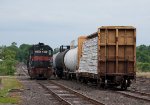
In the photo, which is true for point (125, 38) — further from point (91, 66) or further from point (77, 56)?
point (77, 56)

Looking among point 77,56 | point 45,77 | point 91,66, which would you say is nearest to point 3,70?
point 45,77

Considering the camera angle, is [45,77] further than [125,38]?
Yes

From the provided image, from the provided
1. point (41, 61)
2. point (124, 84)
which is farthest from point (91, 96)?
point (41, 61)

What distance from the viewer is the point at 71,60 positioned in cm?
3900

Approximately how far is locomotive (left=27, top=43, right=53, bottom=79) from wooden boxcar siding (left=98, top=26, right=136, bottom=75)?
1866 cm

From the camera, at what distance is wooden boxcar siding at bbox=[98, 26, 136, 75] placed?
86.9 feet

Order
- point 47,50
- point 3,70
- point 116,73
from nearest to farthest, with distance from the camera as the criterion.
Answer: point 116,73 < point 47,50 < point 3,70

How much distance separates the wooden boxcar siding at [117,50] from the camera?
2648 cm

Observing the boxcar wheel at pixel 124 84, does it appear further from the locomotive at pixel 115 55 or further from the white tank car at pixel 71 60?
the white tank car at pixel 71 60

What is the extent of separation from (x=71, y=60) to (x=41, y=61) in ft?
21.6

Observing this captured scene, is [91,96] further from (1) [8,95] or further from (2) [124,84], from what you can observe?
(2) [124,84]

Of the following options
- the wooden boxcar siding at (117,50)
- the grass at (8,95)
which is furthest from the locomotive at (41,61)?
the wooden boxcar siding at (117,50)

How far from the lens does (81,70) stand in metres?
33.4

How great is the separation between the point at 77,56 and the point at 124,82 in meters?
9.08
